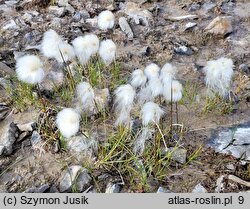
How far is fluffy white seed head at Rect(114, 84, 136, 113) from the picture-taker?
12.0 ft

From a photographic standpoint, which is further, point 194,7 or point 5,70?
point 194,7

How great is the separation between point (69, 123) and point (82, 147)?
12.7 inches

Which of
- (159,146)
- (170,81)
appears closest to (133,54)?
(170,81)

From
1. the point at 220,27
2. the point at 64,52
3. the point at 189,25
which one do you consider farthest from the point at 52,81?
the point at 220,27

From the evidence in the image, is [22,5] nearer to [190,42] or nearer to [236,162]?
[190,42]

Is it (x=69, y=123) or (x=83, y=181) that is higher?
(x=69, y=123)

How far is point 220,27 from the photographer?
5375 millimetres

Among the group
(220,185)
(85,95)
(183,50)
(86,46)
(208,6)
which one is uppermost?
(86,46)

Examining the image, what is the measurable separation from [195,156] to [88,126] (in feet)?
3.43

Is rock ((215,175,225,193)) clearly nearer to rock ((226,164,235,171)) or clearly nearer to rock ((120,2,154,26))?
rock ((226,164,235,171))

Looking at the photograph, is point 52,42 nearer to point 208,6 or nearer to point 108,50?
point 108,50

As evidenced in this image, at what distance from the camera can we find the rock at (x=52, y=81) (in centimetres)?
438

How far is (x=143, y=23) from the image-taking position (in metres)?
5.59

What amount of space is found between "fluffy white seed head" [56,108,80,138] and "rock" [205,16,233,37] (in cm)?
263
